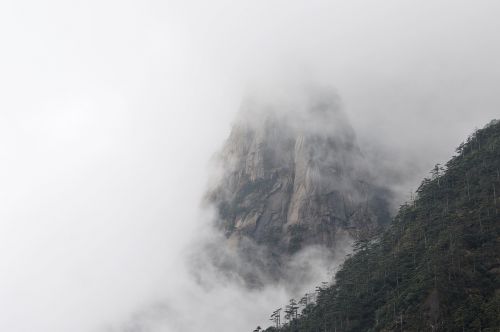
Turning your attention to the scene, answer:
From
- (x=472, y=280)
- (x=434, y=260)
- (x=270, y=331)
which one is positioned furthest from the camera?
(x=270, y=331)

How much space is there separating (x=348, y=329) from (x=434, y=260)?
2738 centimetres

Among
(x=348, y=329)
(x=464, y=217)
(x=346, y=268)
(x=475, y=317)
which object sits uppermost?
→ (x=346, y=268)

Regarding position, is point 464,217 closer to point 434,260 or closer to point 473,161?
point 434,260

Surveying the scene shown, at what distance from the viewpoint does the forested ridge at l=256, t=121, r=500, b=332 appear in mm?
131000

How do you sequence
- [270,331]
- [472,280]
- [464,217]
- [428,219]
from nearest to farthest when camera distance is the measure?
[472,280] → [464,217] → [428,219] → [270,331]

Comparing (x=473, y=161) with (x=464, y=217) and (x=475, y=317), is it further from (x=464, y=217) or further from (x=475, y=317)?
(x=475, y=317)

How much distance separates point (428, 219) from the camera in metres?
→ 175

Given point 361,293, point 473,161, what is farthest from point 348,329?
point 473,161

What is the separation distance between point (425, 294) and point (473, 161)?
63.4 metres

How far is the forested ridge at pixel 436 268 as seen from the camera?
131 metres

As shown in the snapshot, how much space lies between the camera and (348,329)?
153 meters

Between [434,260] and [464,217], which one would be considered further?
[464,217]

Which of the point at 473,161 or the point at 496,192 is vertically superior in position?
the point at 473,161

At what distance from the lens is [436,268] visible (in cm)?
14275
